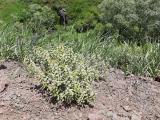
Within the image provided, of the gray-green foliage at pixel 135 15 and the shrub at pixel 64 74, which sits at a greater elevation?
the shrub at pixel 64 74

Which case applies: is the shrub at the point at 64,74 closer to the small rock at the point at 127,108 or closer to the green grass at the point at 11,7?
the small rock at the point at 127,108

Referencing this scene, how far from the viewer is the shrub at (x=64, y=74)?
734 centimetres

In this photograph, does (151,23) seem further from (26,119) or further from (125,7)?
(26,119)

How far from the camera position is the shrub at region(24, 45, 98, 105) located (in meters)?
7.34

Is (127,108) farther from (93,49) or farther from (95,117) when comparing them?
(93,49)

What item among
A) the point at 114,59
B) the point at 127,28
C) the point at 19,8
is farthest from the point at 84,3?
the point at 114,59

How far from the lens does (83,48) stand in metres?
9.75

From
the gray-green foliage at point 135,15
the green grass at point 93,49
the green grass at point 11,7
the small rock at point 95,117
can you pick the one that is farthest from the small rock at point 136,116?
the green grass at point 11,7

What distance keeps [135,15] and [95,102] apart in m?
39.1

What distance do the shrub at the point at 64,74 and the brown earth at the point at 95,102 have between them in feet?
0.66

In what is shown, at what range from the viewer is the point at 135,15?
46188 millimetres

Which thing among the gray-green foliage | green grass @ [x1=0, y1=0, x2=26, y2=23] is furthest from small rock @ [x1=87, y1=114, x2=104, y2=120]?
green grass @ [x1=0, y1=0, x2=26, y2=23]

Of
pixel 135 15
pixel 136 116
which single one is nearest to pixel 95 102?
Answer: pixel 136 116

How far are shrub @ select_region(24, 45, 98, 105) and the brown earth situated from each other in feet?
0.66
